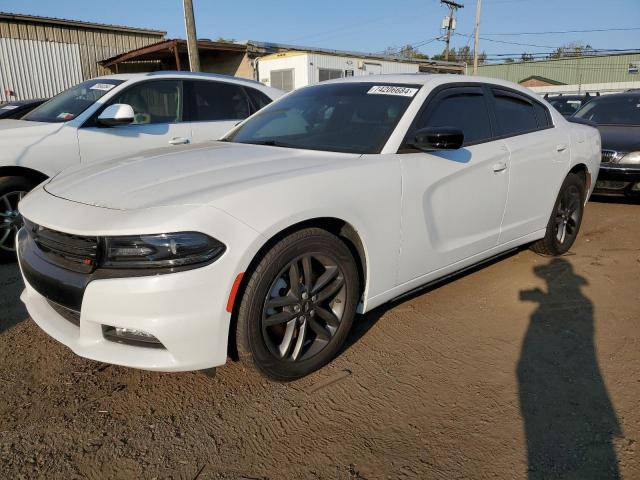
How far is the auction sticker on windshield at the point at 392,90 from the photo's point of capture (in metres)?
3.19

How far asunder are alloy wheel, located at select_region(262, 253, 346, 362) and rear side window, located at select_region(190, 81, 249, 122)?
350 cm

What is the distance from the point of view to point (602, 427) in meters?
2.24

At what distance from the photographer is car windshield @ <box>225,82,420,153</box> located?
3023 mm

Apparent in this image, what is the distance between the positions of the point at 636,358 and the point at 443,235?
1.29m

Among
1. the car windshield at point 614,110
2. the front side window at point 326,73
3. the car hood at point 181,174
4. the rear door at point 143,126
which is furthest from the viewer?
the front side window at point 326,73

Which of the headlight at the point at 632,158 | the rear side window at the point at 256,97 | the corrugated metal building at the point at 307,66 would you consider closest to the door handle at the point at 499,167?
the rear side window at the point at 256,97

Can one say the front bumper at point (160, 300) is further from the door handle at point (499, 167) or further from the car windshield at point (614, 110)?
the car windshield at point (614, 110)

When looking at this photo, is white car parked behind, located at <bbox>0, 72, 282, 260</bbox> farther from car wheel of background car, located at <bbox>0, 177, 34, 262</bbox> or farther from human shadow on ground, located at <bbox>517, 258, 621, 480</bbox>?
human shadow on ground, located at <bbox>517, 258, 621, 480</bbox>

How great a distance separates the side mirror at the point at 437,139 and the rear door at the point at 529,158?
3.23ft

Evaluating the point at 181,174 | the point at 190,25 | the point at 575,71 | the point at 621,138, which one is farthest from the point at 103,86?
the point at 575,71

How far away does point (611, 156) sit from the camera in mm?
6562

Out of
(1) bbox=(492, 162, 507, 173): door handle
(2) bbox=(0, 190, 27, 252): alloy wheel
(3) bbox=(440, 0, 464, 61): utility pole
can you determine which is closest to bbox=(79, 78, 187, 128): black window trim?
(2) bbox=(0, 190, 27, 252): alloy wheel

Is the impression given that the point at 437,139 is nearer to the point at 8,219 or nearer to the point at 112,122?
the point at 112,122

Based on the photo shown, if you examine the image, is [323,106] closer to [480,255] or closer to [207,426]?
[480,255]
